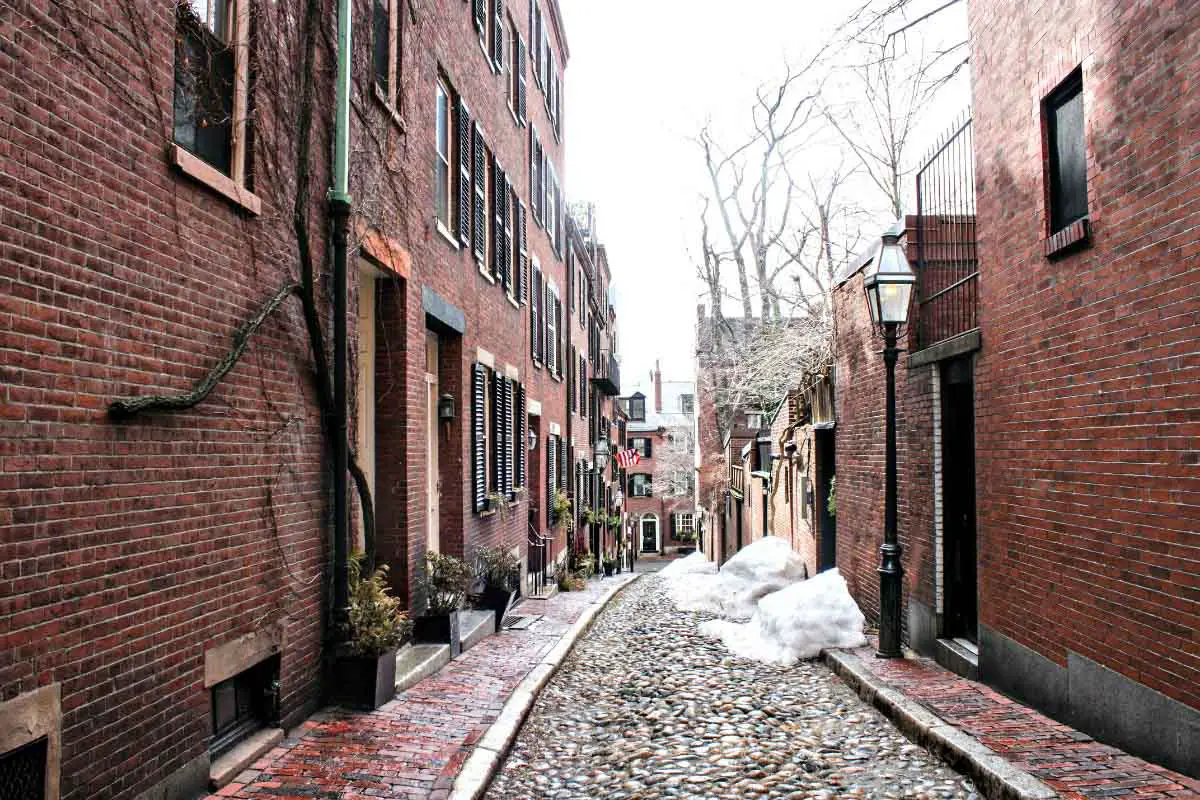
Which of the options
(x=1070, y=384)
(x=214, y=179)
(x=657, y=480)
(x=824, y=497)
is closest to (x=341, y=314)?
(x=214, y=179)

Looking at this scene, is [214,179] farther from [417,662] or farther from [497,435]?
[497,435]

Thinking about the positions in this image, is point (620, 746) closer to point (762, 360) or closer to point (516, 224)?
point (516, 224)

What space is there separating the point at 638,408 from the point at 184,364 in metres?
57.1

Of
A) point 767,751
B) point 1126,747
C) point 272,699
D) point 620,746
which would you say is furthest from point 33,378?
point 1126,747

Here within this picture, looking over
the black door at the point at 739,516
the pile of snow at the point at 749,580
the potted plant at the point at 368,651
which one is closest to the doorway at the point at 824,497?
the pile of snow at the point at 749,580

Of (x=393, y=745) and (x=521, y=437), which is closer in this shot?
(x=393, y=745)

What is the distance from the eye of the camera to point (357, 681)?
20.4ft

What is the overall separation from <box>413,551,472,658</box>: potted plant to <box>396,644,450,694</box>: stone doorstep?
0.48 feet

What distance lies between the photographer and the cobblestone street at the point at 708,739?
5.14 metres

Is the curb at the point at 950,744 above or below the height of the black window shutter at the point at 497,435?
below

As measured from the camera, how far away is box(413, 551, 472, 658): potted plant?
8234 mm

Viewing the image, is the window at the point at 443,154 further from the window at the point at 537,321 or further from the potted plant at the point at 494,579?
the window at the point at 537,321

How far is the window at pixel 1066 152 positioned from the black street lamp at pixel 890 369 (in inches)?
87.4

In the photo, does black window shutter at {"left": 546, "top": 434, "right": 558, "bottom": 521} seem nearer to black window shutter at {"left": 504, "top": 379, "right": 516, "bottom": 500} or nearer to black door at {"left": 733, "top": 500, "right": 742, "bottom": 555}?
black window shutter at {"left": 504, "top": 379, "right": 516, "bottom": 500}
